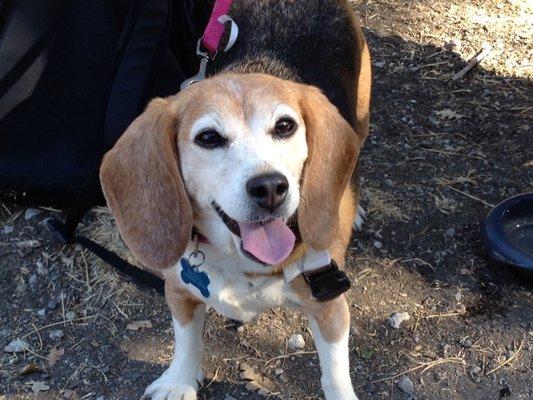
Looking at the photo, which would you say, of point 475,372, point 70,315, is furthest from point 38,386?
point 475,372

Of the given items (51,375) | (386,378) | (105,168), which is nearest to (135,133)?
(105,168)

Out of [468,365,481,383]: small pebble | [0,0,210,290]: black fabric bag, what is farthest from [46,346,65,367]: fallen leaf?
[468,365,481,383]: small pebble

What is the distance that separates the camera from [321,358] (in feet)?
8.90

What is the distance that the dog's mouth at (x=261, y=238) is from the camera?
2.24 metres

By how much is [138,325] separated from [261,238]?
1.24m

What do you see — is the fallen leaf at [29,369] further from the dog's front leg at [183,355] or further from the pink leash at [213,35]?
the pink leash at [213,35]

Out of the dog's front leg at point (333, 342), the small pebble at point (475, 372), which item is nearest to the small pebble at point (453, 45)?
the small pebble at point (475, 372)

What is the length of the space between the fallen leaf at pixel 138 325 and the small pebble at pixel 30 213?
0.93m

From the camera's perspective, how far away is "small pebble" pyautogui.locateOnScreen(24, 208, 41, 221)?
375cm

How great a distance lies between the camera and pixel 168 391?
290 centimetres

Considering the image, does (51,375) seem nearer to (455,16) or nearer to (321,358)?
(321,358)

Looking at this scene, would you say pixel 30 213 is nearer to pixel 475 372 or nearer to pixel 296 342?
pixel 296 342

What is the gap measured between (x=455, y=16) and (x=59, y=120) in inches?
118

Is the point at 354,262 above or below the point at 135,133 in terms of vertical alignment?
below
